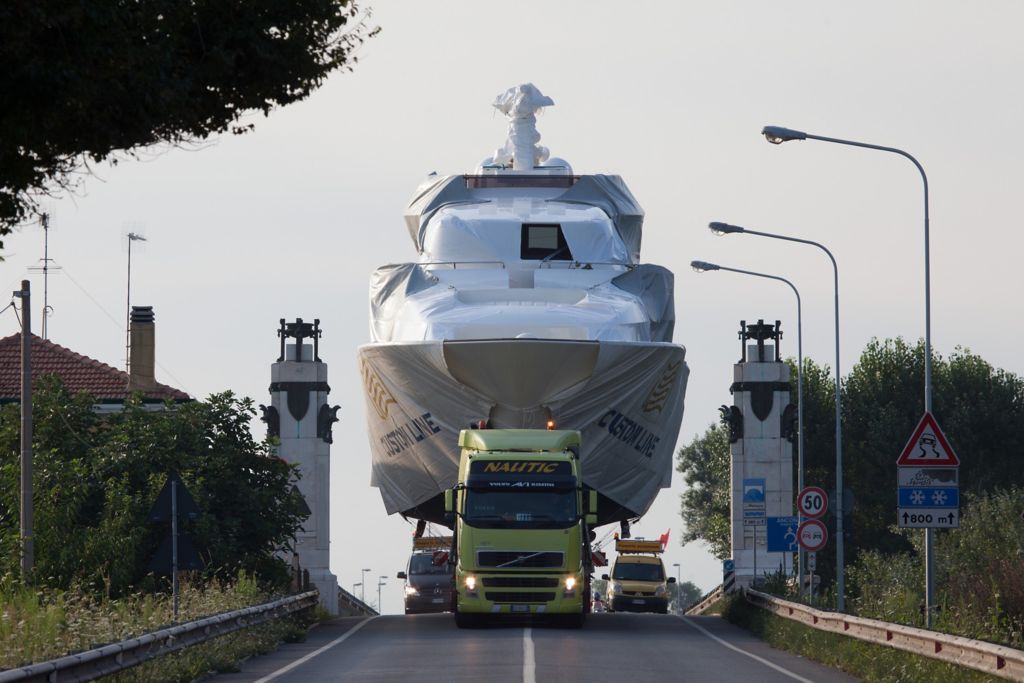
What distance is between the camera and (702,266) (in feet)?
151

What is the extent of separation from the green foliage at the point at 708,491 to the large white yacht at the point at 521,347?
2322 inches

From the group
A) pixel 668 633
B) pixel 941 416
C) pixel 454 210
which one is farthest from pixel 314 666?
pixel 941 416

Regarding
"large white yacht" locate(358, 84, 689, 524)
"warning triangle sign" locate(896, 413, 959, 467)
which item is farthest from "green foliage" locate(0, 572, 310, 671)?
"warning triangle sign" locate(896, 413, 959, 467)

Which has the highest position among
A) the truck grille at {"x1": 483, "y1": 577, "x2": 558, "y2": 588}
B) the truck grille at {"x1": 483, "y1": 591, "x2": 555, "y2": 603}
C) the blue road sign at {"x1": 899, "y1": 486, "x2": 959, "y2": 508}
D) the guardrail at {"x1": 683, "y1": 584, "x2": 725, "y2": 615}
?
the blue road sign at {"x1": 899, "y1": 486, "x2": 959, "y2": 508}

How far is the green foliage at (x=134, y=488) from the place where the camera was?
34969 millimetres

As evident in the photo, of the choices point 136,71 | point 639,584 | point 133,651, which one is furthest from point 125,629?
point 639,584

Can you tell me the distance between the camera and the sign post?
23.0 m

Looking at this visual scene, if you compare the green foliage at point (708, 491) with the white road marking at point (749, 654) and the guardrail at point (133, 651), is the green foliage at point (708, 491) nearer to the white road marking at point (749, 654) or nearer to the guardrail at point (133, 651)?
the white road marking at point (749, 654)

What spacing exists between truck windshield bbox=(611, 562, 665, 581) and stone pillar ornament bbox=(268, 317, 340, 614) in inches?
541

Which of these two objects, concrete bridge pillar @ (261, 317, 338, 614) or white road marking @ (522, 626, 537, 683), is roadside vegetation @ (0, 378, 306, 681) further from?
concrete bridge pillar @ (261, 317, 338, 614)

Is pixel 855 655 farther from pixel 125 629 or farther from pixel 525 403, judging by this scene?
pixel 525 403

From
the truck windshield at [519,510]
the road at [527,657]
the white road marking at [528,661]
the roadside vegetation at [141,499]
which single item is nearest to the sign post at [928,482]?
the road at [527,657]

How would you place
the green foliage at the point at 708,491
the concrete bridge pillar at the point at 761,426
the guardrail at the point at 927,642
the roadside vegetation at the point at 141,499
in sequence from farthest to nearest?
the green foliage at the point at 708,491
the concrete bridge pillar at the point at 761,426
the roadside vegetation at the point at 141,499
the guardrail at the point at 927,642

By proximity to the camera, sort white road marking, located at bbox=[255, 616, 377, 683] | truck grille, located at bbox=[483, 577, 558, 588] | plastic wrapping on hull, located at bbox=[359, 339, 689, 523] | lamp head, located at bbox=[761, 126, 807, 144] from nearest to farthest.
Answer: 1. white road marking, located at bbox=[255, 616, 377, 683]
2. lamp head, located at bbox=[761, 126, 807, 144]
3. plastic wrapping on hull, located at bbox=[359, 339, 689, 523]
4. truck grille, located at bbox=[483, 577, 558, 588]
